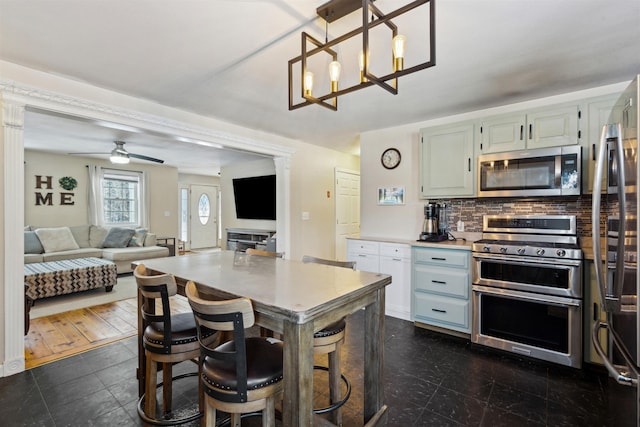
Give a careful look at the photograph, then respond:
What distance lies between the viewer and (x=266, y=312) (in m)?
1.27

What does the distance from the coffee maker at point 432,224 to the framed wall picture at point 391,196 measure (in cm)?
49

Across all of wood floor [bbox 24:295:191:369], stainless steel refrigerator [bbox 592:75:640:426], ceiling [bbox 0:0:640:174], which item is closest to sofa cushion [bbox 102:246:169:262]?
wood floor [bbox 24:295:191:369]

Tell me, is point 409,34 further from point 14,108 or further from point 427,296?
point 14,108

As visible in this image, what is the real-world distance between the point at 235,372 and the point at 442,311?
2.49m

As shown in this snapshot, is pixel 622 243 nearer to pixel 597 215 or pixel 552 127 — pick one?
pixel 597 215

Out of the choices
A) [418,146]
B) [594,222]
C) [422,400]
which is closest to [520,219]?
[418,146]

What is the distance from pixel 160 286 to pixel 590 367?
330 centimetres

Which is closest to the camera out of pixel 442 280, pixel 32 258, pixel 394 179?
pixel 442 280

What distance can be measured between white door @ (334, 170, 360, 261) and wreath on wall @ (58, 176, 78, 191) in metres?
5.40

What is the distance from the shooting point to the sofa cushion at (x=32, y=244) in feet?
16.6

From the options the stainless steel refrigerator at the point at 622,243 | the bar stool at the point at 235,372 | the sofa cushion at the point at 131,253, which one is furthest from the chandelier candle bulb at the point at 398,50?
the sofa cushion at the point at 131,253

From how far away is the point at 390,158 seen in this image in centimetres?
417

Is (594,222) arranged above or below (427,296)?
above

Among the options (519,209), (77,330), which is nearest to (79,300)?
(77,330)
